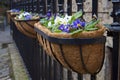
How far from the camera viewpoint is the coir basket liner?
1.72 m

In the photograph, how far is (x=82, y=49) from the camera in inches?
68.3

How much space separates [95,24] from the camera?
178cm

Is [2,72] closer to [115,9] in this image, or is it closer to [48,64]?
[48,64]

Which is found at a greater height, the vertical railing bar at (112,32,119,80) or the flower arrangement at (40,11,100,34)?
the flower arrangement at (40,11,100,34)

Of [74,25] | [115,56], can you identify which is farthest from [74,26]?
[115,56]

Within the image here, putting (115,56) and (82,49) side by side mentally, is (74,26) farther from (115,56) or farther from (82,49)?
(115,56)

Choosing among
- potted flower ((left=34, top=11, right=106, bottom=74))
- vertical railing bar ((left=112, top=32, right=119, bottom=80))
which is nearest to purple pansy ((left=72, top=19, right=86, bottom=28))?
potted flower ((left=34, top=11, right=106, bottom=74))

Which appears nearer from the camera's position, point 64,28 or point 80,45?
point 80,45

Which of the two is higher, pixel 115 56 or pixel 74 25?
pixel 74 25

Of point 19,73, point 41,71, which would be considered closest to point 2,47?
point 19,73

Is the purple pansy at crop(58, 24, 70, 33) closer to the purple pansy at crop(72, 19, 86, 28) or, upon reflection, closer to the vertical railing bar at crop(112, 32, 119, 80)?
the purple pansy at crop(72, 19, 86, 28)

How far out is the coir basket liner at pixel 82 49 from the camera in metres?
1.72

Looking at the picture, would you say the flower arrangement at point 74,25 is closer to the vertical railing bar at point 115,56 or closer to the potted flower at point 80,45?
the potted flower at point 80,45

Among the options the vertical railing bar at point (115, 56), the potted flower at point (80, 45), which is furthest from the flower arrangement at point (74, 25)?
the vertical railing bar at point (115, 56)
